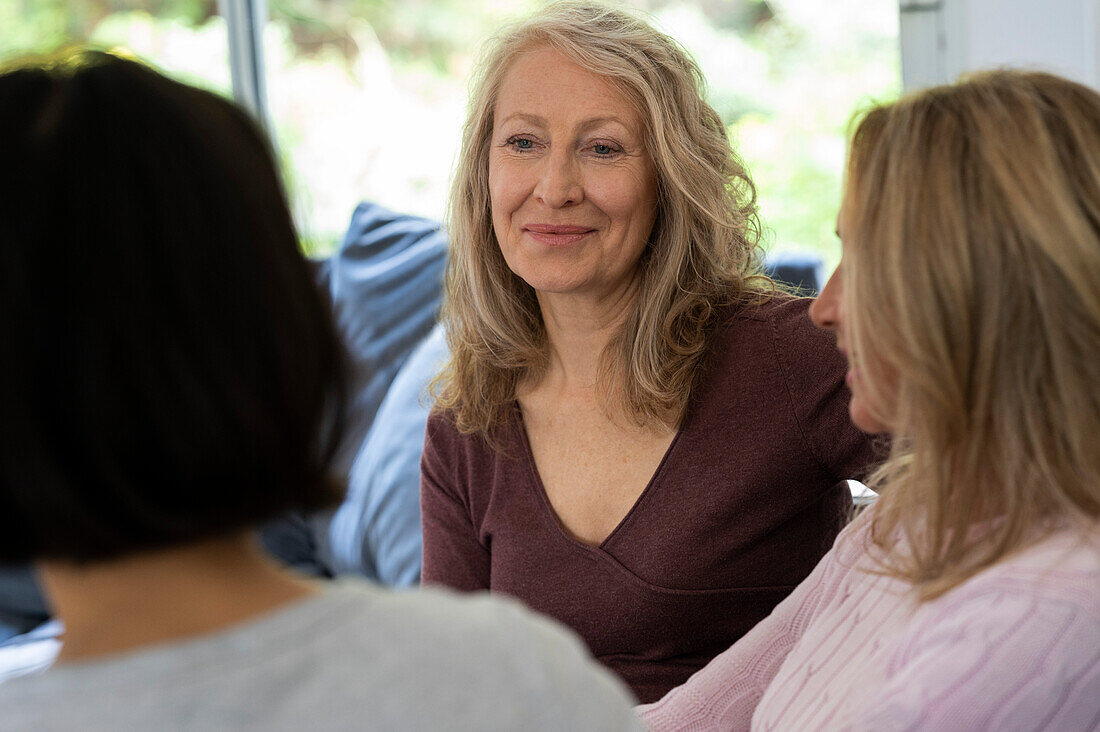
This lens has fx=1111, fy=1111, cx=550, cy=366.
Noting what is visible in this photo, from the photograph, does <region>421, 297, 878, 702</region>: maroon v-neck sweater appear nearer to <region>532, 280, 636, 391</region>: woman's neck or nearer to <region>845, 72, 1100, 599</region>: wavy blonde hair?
<region>532, 280, 636, 391</region>: woman's neck

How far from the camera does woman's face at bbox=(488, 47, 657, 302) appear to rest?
156 cm

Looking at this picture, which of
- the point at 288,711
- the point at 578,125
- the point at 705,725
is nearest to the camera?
the point at 288,711

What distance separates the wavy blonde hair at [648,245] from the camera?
155 cm

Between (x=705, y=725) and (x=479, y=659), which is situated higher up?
(x=479, y=659)

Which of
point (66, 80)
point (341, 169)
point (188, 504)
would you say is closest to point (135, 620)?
point (188, 504)

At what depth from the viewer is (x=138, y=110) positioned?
1.96ft

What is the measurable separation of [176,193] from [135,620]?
227 mm

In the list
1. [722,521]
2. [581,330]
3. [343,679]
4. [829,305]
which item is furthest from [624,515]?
[343,679]

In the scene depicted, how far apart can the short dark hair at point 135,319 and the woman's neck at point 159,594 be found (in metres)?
0.02

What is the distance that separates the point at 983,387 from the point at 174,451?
2.02 ft

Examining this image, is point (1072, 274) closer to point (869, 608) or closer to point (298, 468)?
point (869, 608)

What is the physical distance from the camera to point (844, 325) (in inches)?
38.7

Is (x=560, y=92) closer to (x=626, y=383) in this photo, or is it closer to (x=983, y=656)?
(x=626, y=383)

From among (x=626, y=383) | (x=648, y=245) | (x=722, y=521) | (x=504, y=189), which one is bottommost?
(x=722, y=521)
